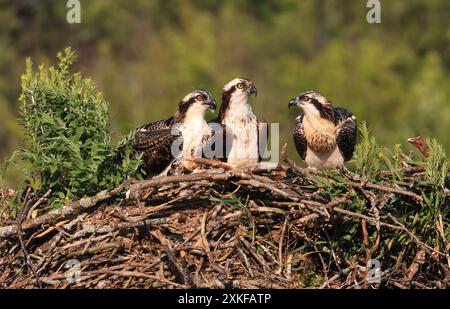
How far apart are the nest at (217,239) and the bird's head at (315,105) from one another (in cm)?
129

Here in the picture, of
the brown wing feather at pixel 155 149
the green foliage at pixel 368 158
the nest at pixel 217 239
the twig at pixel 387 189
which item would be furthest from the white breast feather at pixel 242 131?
the twig at pixel 387 189

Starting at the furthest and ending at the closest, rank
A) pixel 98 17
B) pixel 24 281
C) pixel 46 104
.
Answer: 1. pixel 98 17
2. pixel 46 104
3. pixel 24 281

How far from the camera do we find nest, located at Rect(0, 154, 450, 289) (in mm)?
8633

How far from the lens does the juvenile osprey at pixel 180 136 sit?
392 inches

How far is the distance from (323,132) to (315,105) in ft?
0.87

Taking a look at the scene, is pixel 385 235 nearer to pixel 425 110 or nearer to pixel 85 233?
pixel 85 233

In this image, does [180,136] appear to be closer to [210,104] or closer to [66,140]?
[210,104]

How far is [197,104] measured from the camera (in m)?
10.2

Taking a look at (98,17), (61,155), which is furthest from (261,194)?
(98,17)

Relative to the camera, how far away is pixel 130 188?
8859 mm

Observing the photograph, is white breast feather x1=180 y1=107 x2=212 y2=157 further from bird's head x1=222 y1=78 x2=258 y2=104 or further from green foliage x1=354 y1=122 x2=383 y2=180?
green foliage x1=354 y1=122 x2=383 y2=180

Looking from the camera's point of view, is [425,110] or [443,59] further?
[443,59]

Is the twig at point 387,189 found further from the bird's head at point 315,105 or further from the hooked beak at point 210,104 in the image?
the hooked beak at point 210,104

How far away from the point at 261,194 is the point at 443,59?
35.8 meters
